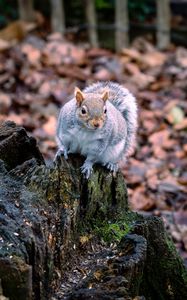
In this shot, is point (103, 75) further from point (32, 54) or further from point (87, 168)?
point (87, 168)

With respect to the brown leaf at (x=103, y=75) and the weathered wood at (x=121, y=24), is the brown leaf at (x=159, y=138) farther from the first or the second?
the weathered wood at (x=121, y=24)

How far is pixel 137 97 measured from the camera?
677cm

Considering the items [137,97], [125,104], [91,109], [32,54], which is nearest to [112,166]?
[91,109]

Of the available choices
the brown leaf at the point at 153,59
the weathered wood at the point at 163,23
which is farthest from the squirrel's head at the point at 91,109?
the weathered wood at the point at 163,23

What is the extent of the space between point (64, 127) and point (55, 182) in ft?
2.81

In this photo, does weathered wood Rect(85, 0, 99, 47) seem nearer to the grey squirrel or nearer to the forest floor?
the forest floor

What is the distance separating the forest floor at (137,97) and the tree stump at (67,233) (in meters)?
1.53

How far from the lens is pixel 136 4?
28.3ft

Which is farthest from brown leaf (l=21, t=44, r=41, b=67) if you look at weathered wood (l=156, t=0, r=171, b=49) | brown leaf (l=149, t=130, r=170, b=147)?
brown leaf (l=149, t=130, r=170, b=147)

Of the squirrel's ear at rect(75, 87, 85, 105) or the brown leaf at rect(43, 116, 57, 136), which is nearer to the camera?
the squirrel's ear at rect(75, 87, 85, 105)

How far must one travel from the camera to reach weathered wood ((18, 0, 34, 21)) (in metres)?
8.15

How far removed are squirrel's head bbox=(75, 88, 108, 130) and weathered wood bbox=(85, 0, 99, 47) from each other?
15.7ft

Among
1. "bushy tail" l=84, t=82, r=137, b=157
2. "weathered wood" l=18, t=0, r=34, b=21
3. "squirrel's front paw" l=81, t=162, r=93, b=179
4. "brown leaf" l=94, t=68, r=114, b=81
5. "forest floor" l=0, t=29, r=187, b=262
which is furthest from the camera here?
"weathered wood" l=18, t=0, r=34, b=21

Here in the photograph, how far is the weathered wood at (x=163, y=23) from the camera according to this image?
795 cm
